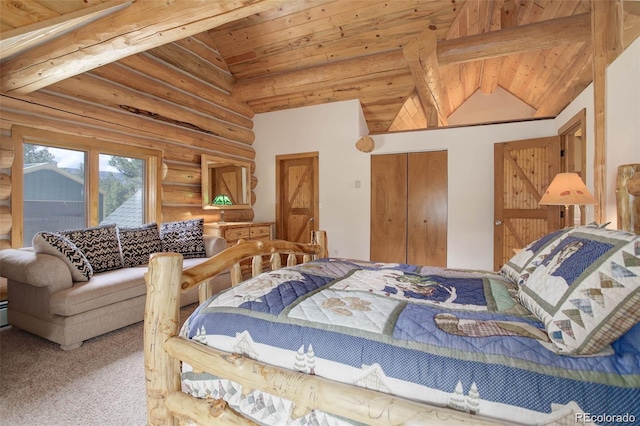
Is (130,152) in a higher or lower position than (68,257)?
higher

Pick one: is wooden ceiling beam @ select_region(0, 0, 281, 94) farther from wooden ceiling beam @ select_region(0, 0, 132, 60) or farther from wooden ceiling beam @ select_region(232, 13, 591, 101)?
wooden ceiling beam @ select_region(232, 13, 591, 101)

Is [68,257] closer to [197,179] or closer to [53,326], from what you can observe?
[53,326]

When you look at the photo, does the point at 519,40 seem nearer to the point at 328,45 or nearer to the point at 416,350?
the point at 328,45

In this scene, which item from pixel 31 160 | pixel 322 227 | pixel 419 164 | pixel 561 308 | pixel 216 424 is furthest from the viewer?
pixel 322 227

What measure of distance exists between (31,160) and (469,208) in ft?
Answer: 17.5

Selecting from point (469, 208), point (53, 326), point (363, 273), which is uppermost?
point (469, 208)

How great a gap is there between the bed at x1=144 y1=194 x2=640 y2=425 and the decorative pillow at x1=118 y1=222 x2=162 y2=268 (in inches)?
93.2

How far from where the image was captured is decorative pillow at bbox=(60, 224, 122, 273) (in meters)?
2.82

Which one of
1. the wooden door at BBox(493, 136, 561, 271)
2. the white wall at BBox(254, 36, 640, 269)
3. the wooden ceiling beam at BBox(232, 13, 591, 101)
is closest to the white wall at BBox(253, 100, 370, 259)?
the white wall at BBox(254, 36, 640, 269)

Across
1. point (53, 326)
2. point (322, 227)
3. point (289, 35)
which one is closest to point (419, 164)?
point (322, 227)

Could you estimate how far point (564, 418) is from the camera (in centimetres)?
73

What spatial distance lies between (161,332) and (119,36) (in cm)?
209

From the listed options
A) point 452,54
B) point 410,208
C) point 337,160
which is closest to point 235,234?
point 337,160

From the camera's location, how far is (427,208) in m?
4.78
